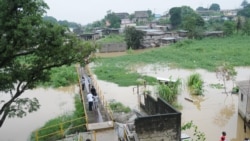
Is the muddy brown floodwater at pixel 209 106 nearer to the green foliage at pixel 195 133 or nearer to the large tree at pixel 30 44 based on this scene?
the green foliage at pixel 195 133

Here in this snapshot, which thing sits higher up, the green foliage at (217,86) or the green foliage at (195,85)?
the green foliage at (195,85)

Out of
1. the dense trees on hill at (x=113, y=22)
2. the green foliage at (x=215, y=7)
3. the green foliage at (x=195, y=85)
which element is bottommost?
the green foliage at (x=195, y=85)

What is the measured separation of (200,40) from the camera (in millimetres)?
55000

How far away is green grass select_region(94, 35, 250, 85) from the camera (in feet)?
103

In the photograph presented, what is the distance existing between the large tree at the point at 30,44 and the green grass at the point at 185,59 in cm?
1621

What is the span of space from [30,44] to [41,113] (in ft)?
38.0

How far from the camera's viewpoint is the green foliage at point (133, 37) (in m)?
51.6

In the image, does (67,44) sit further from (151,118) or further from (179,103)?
(179,103)

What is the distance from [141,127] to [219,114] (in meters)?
10.1

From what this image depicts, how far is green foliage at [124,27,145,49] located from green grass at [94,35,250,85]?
6.29 m

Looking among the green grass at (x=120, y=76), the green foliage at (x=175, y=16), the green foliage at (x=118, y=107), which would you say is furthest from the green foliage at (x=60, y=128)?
the green foliage at (x=175, y=16)

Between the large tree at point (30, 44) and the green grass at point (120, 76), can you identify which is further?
the green grass at point (120, 76)

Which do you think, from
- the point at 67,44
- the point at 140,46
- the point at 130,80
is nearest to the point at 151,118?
the point at 67,44

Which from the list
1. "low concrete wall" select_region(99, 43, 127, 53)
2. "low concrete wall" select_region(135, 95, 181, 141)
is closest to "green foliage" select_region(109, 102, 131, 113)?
"low concrete wall" select_region(135, 95, 181, 141)
